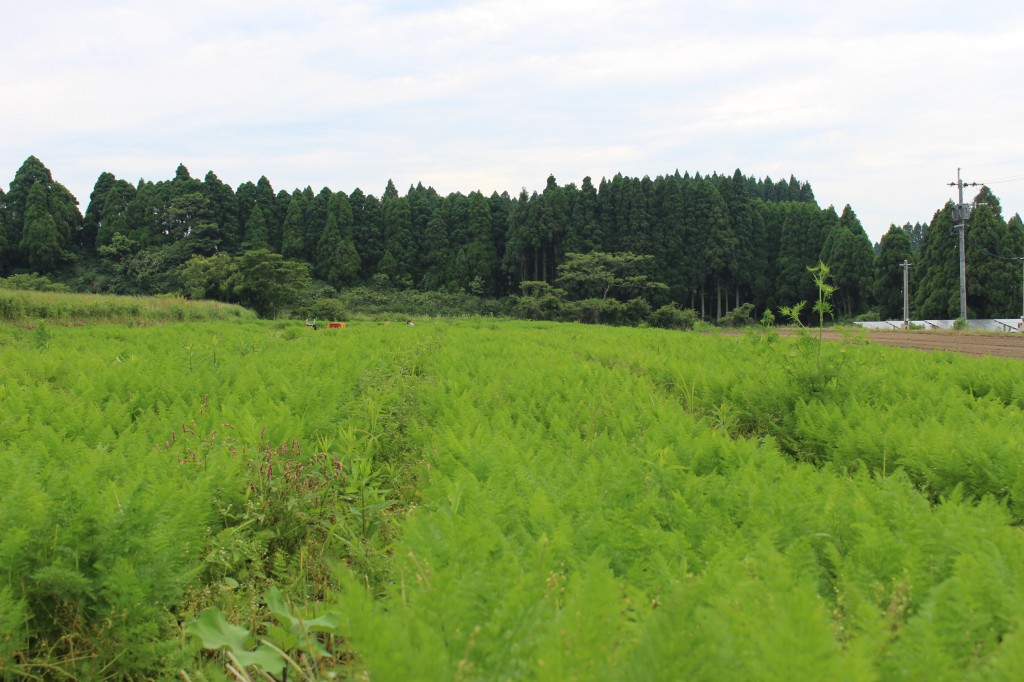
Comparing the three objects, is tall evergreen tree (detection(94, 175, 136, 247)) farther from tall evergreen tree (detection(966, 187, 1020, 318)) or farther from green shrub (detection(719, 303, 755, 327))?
tall evergreen tree (detection(966, 187, 1020, 318))

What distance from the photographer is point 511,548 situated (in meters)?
1.61

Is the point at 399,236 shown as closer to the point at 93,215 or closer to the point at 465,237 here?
the point at 465,237

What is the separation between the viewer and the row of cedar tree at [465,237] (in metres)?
47.4

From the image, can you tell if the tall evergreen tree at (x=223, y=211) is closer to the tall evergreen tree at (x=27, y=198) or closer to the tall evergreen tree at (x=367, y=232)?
the tall evergreen tree at (x=367, y=232)

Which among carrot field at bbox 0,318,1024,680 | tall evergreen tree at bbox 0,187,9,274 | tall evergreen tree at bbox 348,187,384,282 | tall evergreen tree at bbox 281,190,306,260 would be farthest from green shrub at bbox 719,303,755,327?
tall evergreen tree at bbox 0,187,9,274

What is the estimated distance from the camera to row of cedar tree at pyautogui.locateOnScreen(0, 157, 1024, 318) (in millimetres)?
47375

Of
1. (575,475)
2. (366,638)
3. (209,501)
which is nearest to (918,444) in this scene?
(575,475)

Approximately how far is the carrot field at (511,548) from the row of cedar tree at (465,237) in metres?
46.5

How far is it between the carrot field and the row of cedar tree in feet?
152

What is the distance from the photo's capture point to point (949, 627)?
3.85 ft

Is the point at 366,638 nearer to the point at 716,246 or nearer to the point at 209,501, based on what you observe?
the point at 209,501

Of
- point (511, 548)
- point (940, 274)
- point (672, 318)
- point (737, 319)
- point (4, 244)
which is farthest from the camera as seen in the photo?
point (4, 244)

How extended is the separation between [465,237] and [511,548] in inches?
2163

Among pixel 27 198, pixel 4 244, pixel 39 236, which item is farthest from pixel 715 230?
pixel 4 244
